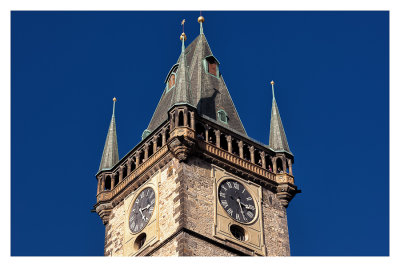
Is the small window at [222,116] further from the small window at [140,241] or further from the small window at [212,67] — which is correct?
the small window at [140,241]

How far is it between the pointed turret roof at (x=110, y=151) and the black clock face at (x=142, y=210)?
4.15 m

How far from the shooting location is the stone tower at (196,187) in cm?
4362

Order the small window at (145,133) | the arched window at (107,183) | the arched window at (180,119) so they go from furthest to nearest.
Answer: the small window at (145,133), the arched window at (107,183), the arched window at (180,119)

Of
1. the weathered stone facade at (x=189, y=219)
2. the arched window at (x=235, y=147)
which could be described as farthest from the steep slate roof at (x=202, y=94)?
the weathered stone facade at (x=189, y=219)

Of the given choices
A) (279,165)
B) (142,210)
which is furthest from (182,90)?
(279,165)

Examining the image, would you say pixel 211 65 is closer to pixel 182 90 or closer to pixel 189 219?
pixel 182 90

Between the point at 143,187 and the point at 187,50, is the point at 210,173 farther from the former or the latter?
the point at 187,50

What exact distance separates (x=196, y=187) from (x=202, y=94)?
26.8ft

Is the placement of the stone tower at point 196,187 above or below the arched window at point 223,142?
below

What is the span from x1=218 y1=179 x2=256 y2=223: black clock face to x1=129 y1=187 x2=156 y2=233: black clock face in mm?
3412

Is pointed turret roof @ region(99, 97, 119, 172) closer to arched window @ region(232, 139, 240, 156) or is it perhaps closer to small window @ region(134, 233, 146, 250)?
small window @ region(134, 233, 146, 250)

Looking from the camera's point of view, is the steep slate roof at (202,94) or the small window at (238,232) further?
the steep slate roof at (202,94)

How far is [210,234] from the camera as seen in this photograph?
43.2 meters

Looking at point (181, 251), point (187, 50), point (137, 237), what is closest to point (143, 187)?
point (137, 237)
